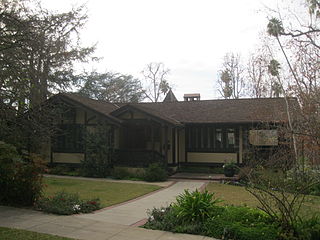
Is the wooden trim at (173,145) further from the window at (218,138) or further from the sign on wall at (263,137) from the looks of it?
the sign on wall at (263,137)

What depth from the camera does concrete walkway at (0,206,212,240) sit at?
6781 millimetres

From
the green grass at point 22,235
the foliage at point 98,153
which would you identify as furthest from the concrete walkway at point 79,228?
the foliage at point 98,153

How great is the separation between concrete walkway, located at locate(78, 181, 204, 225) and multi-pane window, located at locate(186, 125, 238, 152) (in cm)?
718

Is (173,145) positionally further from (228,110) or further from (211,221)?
(211,221)

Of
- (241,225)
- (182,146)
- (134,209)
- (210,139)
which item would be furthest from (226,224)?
(182,146)

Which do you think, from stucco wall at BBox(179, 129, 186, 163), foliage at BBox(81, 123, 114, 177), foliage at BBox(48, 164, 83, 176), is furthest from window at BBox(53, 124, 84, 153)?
stucco wall at BBox(179, 129, 186, 163)

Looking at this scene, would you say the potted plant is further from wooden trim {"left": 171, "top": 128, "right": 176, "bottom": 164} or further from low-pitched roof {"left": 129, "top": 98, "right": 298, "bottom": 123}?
wooden trim {"left": 171, "top": 128, "right": 176, "bottom": 164}

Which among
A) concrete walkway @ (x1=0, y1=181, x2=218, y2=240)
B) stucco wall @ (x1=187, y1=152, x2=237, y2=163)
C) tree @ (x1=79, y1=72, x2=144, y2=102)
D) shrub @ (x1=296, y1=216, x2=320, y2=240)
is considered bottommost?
concrete walkway @ (x1=0, y1=181, x2=218, y2=240)

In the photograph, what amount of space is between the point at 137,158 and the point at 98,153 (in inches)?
95.2

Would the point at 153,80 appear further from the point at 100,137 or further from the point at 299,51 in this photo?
the point at 299,51

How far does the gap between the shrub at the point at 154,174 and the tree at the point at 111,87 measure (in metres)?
20.9

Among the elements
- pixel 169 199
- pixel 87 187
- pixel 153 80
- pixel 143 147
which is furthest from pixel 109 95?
pixel 169 199

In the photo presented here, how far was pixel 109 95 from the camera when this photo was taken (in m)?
45.0

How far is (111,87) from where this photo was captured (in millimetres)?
45688
